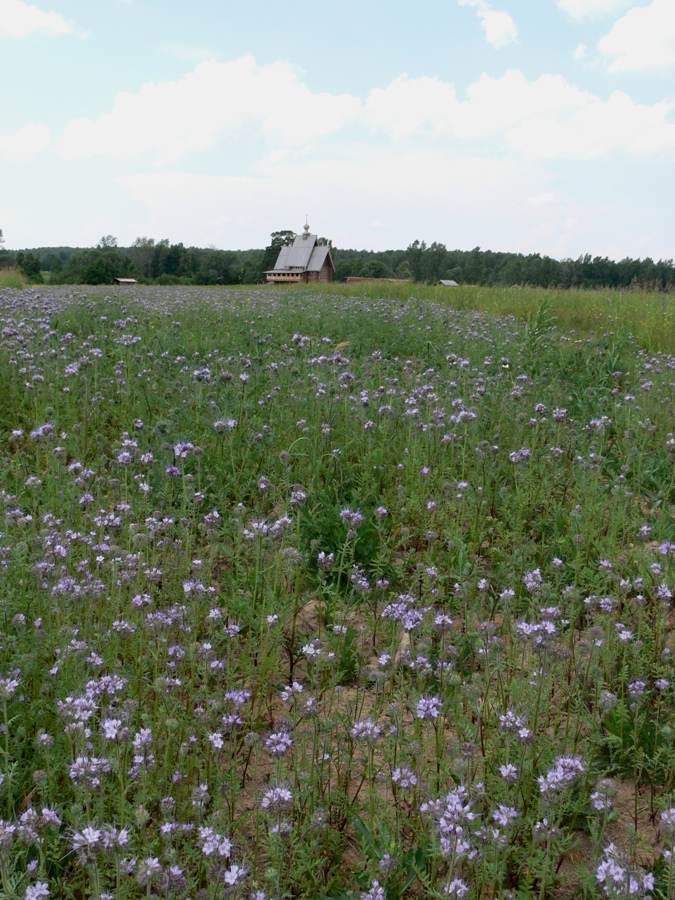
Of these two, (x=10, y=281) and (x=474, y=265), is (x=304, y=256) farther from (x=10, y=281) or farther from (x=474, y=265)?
(x=474, y=265)

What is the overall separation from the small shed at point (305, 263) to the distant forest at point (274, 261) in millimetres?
3782

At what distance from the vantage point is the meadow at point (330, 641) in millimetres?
2080

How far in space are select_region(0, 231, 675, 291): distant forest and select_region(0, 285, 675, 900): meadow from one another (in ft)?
164

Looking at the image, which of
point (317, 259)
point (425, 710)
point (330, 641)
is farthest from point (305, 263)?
point (425, 710)

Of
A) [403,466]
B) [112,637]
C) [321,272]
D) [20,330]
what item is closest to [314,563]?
[403,466]

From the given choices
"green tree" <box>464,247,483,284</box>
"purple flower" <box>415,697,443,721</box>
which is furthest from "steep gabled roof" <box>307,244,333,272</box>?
"purple flower" <box>415,697,443,721</box>

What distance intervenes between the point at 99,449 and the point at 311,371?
240 centimetres

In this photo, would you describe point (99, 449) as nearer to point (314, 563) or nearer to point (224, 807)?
point (314, 563)

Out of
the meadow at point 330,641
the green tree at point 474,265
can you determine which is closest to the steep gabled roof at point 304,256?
the green tree at point 474,265

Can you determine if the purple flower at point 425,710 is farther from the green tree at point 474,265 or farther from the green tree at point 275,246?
the green tree at point 474,265

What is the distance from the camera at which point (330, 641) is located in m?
3.30

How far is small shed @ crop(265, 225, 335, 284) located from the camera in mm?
57656

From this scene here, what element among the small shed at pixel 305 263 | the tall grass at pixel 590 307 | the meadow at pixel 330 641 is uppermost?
the small shed at pixel 305 263

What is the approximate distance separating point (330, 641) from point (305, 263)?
58317mm
